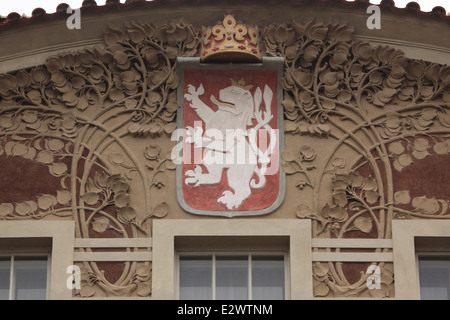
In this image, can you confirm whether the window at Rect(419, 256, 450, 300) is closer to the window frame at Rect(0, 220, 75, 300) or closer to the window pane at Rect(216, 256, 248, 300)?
the window pane at Rect(216, 256, 248, 300)

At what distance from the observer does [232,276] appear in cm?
1892

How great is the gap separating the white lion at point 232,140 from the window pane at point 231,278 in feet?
1.97

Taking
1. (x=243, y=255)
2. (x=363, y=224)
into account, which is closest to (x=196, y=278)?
(x=243, y=255)

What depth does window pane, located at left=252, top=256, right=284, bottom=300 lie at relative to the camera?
18.8m

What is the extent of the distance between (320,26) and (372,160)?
1.63m

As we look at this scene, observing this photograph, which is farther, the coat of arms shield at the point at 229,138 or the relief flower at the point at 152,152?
the relief flower at the point at 152,152

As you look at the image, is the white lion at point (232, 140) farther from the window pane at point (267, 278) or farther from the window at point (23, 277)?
the window at point (23, 277)

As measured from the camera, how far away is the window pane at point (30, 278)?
1878 centimetres

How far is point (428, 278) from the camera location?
1894cm

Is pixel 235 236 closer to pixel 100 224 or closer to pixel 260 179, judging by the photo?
pixel 260 179

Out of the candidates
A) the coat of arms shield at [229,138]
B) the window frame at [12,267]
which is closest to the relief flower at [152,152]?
the coat of arms shield at [229,138]

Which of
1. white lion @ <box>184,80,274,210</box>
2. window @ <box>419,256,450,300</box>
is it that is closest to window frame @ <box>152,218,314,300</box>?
white lion @ <box>184,80,274,210</box>

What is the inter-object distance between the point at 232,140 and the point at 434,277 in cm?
272

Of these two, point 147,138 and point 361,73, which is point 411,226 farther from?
point 147,138
